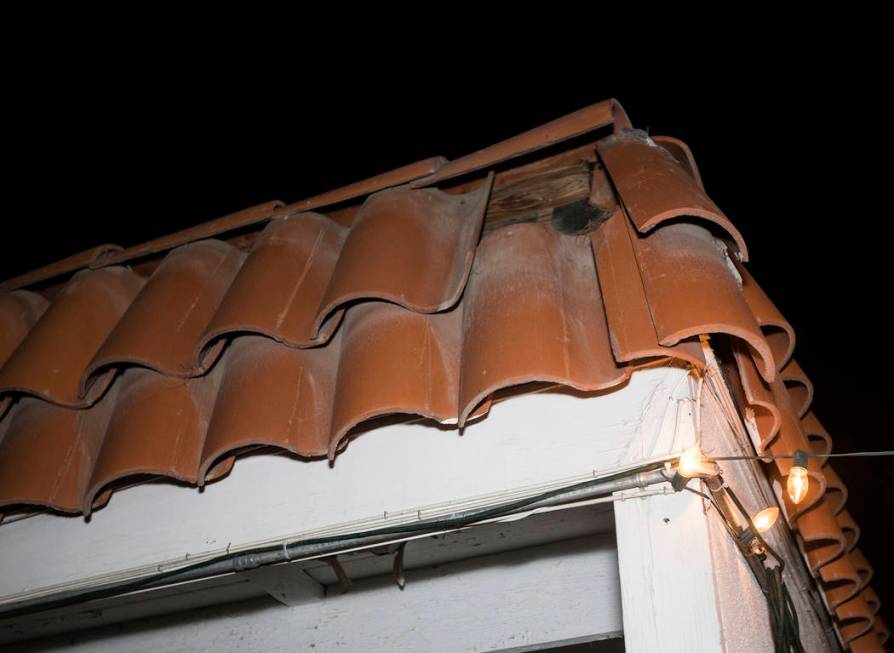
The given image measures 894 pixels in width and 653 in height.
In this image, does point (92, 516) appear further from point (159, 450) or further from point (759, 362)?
point (759, 362)

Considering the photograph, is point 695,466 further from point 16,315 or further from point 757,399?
point 16,315

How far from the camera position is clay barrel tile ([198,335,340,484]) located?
49.6 inches

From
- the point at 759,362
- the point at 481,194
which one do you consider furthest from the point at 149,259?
the point at 759,362

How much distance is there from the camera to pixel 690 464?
104 cm

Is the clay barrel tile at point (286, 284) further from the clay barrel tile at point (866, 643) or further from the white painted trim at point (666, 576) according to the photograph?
the clay barrel tile at point (866, 643)

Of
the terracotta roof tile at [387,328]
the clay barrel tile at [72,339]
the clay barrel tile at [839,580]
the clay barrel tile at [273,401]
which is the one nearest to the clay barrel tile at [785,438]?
Result: the terracotta roof tile at [387,328]

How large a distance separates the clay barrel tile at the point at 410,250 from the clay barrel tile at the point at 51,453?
1.94ft

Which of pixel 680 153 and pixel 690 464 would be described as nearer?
pixel 690 464

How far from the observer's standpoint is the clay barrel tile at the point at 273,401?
1259 mm

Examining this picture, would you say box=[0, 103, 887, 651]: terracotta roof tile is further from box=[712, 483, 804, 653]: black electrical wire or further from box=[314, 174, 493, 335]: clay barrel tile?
box=[712, 483, 804, 653]: black electrical wire

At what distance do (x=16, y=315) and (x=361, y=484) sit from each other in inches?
47.6

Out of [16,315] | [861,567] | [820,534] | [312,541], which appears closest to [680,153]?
[820,534]

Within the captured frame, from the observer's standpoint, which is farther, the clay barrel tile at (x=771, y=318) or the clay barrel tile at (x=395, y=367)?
the clay barrel tile at (x=771, y=318)

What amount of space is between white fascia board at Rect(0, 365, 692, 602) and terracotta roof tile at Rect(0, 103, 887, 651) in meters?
0.06
